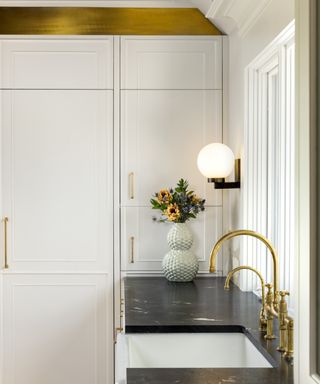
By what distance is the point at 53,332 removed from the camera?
3.62m

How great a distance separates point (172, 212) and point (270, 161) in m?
0.68

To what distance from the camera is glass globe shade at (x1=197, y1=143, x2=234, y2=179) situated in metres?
3.17

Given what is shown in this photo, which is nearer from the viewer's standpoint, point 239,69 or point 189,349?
point 189,349

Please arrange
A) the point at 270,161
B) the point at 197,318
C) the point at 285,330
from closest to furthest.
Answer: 1. the point at 285,330
2. the point at 197,318
3. the point at 270,161

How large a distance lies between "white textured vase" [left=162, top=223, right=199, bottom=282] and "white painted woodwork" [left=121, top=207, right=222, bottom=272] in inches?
8.7

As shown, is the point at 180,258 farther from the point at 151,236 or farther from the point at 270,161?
the point at 270,161

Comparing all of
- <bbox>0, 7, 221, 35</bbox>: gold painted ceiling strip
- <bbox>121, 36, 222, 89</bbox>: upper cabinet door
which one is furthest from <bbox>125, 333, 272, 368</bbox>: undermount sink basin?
<bbox>0, 7, 221, 35</bbox>: gold painted ceiling strip

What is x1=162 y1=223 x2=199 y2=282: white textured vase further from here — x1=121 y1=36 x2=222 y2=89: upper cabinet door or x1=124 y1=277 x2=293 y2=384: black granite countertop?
x1=121 y1=36 x2=222 y2=89: upper cabinet door

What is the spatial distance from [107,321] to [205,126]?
1258mm

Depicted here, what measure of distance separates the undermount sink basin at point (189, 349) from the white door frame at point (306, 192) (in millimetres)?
1183

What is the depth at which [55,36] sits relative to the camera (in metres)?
3.62

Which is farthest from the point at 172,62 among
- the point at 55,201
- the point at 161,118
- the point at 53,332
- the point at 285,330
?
the point at 285,330

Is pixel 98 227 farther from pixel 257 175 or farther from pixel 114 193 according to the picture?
pixel 257 175

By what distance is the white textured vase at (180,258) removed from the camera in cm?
337
